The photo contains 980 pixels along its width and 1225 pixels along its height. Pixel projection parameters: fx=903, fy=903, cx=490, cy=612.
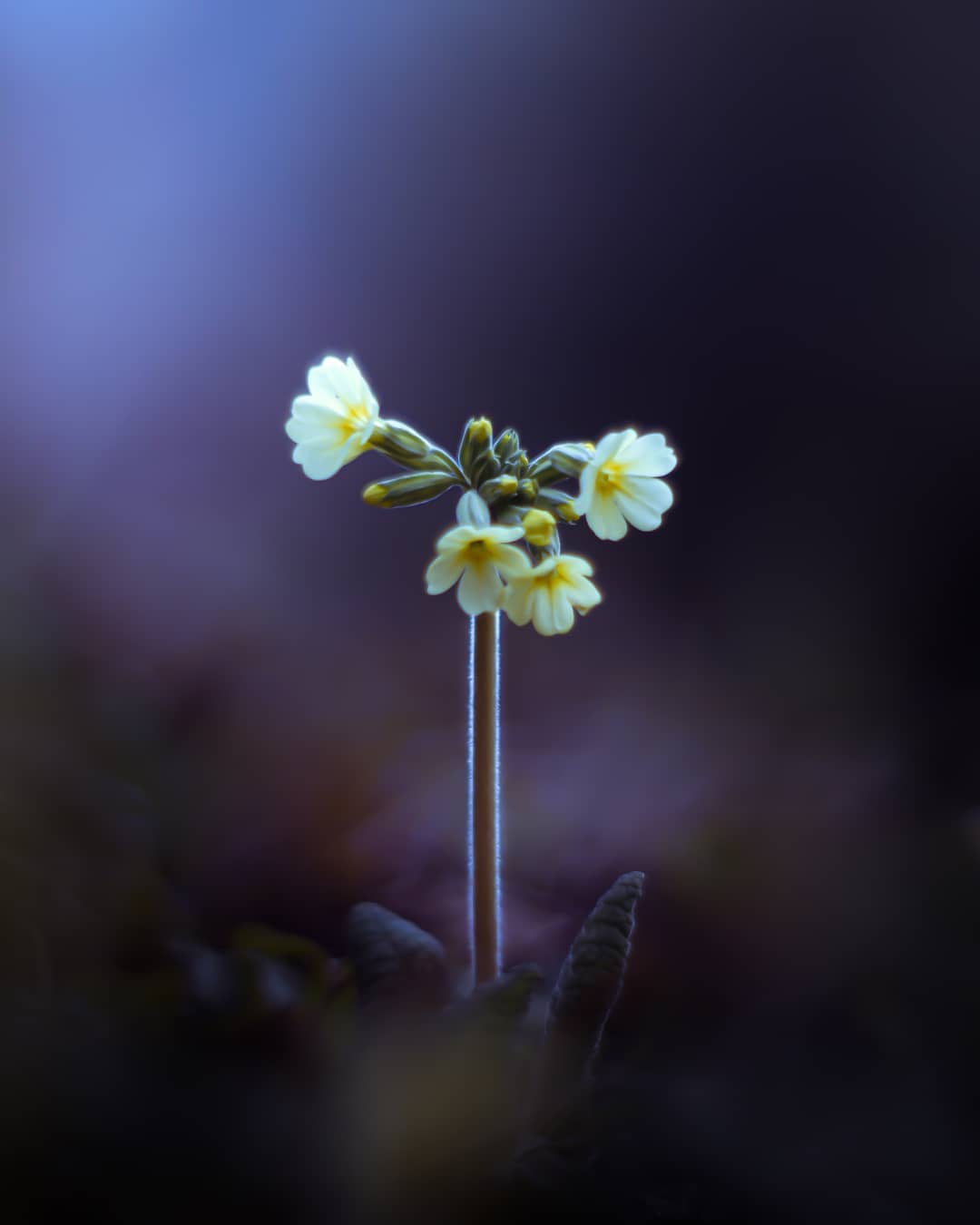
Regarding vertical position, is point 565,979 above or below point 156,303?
below

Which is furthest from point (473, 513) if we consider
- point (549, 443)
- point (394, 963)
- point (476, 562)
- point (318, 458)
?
point (549, 443)

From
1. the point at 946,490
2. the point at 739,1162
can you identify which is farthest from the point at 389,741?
the point at 946,490

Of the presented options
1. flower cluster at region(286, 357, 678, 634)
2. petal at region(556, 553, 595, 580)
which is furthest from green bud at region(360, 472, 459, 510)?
petal at region(556, 553, 595, 580)

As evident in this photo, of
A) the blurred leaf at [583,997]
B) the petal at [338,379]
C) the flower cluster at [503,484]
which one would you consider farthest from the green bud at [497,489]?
the blurred leaf at [583,997]

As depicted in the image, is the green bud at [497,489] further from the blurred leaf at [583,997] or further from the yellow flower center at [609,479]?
the blurred leaf at [583,997]

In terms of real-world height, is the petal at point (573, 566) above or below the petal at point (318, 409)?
below

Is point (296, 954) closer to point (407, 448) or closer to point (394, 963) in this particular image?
point (394, 963)

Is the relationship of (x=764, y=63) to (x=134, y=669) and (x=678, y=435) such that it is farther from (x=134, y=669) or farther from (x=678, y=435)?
(x=134, y=669)
